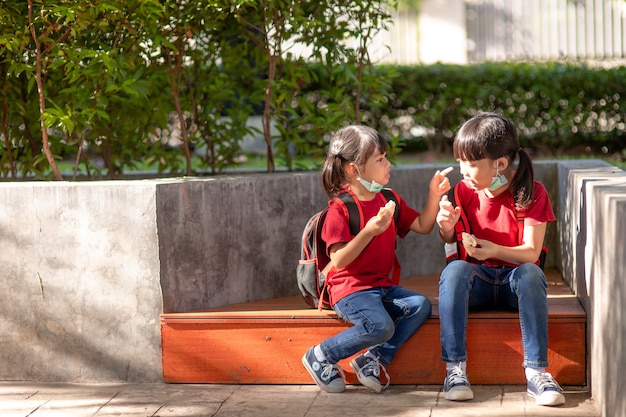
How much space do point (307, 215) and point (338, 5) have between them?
1220mm

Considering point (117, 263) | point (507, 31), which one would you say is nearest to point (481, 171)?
point (117, 263)

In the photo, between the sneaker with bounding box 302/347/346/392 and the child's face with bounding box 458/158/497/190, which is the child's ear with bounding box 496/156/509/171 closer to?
the child's face with bounding box 458/158/497/190

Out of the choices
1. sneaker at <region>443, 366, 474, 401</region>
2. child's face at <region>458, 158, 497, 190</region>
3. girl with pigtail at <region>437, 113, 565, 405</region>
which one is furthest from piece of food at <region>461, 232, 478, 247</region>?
sneaker at <region>443, 366, 474, 401</region>

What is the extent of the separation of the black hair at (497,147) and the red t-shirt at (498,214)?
0.16ft

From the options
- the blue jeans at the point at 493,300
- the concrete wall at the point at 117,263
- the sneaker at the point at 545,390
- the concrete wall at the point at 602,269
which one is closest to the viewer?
the concrete wall at the point at 602,269

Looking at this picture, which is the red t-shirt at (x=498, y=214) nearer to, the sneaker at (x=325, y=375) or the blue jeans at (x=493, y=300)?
the blue jeans at (x=493, y=300)

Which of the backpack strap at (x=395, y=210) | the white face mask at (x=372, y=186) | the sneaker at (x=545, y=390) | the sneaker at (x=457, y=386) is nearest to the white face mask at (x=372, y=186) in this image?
the white face mask at (x=372, y=186)

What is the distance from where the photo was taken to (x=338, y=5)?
16.6 ft

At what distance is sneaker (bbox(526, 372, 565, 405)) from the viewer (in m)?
3.59

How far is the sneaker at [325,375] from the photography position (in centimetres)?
390

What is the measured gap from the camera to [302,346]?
4031 mm

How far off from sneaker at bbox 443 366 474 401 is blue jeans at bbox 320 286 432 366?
25cm

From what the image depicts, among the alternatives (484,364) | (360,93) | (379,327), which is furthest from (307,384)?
(360,93)

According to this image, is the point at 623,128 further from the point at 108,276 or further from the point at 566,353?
the point at 108,276
